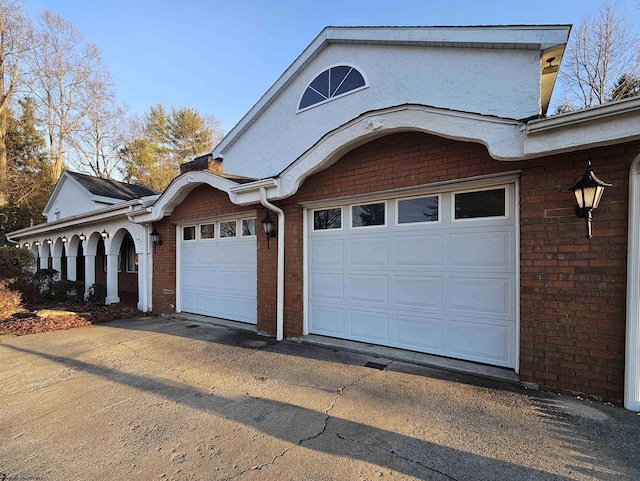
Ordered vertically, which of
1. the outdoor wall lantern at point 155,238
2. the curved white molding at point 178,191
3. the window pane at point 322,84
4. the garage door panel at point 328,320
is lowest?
the garage door panel at point 328,320

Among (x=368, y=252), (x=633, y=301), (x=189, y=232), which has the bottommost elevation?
(x=633, y=301)

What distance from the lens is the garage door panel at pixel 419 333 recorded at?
4621 millimetres

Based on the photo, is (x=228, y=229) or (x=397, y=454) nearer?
(x=397, y=454)

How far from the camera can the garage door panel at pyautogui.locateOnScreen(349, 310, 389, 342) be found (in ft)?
16.8

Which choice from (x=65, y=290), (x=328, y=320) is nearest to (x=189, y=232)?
(x=328, y=320)

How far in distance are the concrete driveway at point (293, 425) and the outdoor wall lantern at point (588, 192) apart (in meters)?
2.07

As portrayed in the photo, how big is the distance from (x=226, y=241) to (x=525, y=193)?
6.17 meters

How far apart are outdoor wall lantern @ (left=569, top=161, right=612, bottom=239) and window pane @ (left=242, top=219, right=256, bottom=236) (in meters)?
5.67

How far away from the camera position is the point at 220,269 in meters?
7.62

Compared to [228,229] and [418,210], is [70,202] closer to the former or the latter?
[228,229]

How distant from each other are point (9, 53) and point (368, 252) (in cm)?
2604

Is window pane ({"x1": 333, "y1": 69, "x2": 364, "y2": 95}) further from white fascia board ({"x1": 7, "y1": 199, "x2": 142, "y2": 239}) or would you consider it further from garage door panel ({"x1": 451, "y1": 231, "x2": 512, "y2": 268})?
white fascia board ({"x1": 7, "y1": 199, "x2": 142, "y2": 239})

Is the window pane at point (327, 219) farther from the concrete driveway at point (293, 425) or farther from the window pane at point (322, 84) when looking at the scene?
the window pane at point (322, 84)

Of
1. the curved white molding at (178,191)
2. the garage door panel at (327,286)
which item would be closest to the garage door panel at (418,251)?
the garage door panel at (327,286)
